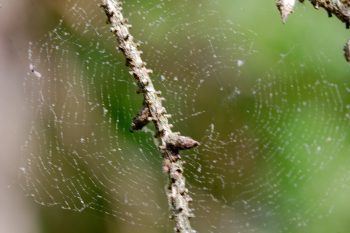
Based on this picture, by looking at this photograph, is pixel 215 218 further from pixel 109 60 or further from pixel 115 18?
pixel 115 18

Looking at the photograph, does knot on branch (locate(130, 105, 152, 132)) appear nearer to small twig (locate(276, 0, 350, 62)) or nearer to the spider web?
small twig (locate(276, 0, 350, 62))

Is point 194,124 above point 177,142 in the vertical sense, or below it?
above

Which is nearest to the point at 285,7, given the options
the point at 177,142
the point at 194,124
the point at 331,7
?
the point at 331,7

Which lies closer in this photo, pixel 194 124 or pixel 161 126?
pixel 161 126

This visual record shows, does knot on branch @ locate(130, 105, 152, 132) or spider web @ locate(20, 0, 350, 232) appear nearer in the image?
knot on branch @ locate(130, 105, 152, 132)

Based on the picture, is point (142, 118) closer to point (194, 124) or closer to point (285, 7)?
point (285, 7)

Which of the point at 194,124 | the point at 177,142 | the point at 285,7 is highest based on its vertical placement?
the point at 194,124

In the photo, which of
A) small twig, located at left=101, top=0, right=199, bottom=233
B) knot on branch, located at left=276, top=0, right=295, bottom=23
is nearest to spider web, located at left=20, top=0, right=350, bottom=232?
small twig, located at left=101, top=0, right=199, bottom=233
